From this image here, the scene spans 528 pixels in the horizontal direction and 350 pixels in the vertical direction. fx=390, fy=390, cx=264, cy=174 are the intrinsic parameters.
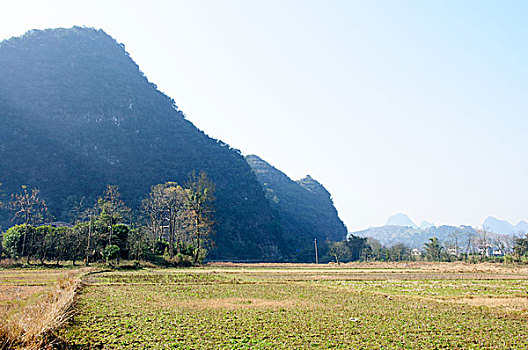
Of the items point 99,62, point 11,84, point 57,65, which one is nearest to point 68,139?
point 11,84

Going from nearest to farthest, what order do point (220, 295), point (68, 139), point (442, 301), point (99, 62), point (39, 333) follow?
point (39, 333)
point (442, 301)
point (220, 295)
point (68, 139)
point (99, 62)

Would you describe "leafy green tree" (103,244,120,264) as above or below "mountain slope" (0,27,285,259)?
below

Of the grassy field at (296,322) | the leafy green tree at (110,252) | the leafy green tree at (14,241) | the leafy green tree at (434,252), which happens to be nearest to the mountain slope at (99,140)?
the leafy green tree at (14,241)

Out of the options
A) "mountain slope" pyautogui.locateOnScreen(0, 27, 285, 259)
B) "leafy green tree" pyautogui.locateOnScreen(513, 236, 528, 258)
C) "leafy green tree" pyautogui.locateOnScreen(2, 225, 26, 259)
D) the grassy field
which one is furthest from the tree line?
"leafy green tree" pyautogui.locateOnScreen(513, 236, 528, 258)

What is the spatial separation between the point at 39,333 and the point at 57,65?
172m

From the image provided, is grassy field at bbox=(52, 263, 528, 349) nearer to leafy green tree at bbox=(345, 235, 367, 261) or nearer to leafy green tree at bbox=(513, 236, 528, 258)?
leafy green tree at bbox=(513, 236, 528, 258)

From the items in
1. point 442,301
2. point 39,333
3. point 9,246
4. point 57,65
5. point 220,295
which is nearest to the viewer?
point 39,333

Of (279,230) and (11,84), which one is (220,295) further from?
(11,84)

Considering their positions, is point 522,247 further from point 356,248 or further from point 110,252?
point 110,252

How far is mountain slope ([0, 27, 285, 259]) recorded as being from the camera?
114m

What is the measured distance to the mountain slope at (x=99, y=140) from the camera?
113500mm

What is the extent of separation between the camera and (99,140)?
131 m

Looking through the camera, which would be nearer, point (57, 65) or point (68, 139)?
point (68, 139)

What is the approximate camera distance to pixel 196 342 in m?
12.1
